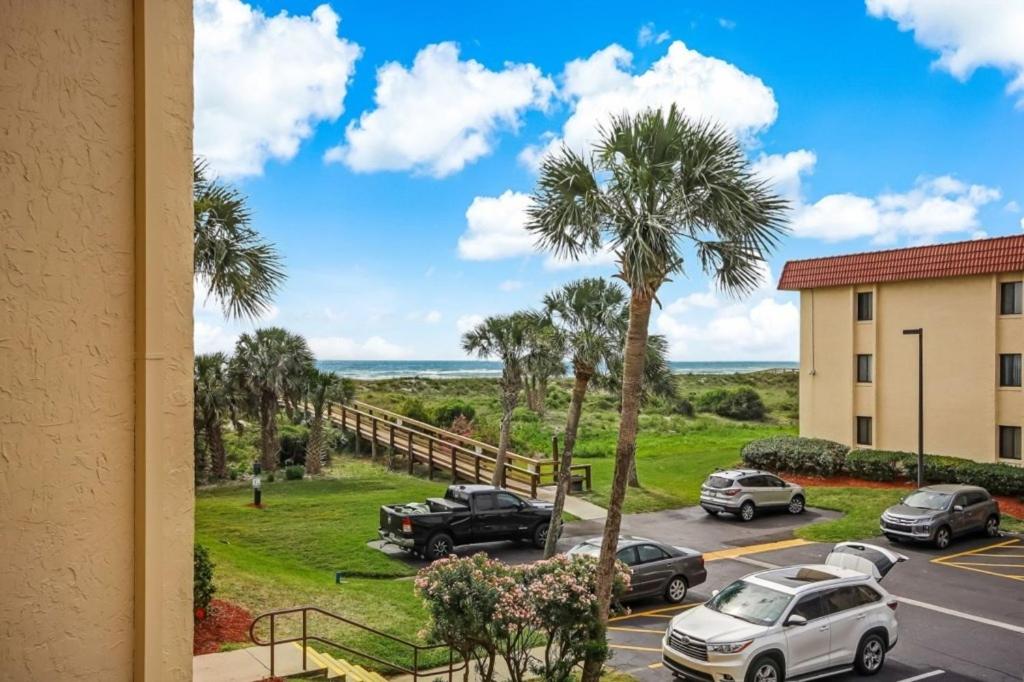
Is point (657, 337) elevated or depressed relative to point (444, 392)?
elevated

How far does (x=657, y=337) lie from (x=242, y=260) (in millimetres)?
15958

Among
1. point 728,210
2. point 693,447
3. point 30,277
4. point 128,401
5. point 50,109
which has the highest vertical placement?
point 728,210

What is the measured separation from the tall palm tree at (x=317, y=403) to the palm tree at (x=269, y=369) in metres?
0.48

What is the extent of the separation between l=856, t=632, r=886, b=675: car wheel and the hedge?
17.8m

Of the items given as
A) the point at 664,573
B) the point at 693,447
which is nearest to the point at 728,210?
the point at 664,573

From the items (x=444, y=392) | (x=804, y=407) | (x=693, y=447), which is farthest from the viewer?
(x=444, y=392)

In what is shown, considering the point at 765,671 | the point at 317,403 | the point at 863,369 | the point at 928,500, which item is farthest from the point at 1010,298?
the point at 317,403

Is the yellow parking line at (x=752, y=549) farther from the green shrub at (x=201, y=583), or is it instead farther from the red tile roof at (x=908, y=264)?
the red tile roof at (x=908, y=264)

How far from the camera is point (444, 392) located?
8019cm

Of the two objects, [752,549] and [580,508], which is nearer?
[752,549]

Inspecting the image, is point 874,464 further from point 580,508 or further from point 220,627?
point 220,627

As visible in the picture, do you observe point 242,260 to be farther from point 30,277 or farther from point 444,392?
point 444,392

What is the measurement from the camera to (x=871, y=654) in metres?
11.5

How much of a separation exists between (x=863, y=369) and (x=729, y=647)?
24893 mm
